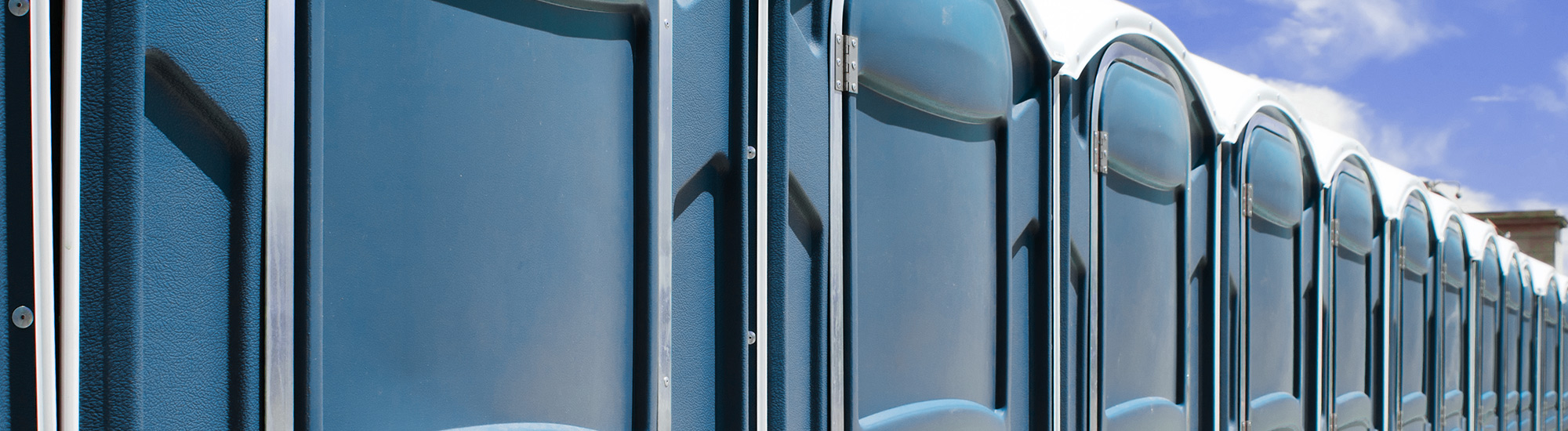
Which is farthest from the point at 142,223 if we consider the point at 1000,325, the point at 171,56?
the point at 1000,325

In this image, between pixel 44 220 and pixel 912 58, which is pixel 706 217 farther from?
pixel 44 220

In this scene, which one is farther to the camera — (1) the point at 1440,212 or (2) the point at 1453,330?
(2) the point at 1453,330

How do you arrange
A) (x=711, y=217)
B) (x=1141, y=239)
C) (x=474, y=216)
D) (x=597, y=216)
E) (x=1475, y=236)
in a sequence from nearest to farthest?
(x=474, y=216), (x=597, y=216), (x=711, y=217), (x=1141, y=239), (x=1475, y=236)

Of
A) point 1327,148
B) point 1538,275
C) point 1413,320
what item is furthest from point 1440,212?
point 1538,275

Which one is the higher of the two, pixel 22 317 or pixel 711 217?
pixel 711 217

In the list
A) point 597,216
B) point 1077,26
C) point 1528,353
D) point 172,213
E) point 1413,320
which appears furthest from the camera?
point 1528,353

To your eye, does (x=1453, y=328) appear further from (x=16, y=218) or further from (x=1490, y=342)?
(x=16, y=218)

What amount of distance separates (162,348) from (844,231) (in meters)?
1.23

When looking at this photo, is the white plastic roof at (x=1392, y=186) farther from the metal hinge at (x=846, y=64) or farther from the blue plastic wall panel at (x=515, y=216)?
the blue plastic wall panel at (x=515, y=216)

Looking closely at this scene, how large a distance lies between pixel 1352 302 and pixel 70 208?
5.15 metres

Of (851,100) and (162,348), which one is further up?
(851,100)

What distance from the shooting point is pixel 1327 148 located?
501 cm

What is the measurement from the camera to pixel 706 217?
2.06 meters

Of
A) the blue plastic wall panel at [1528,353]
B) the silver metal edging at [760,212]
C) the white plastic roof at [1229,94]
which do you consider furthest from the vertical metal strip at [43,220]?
the blue plastic wall panel at [1528,353]
